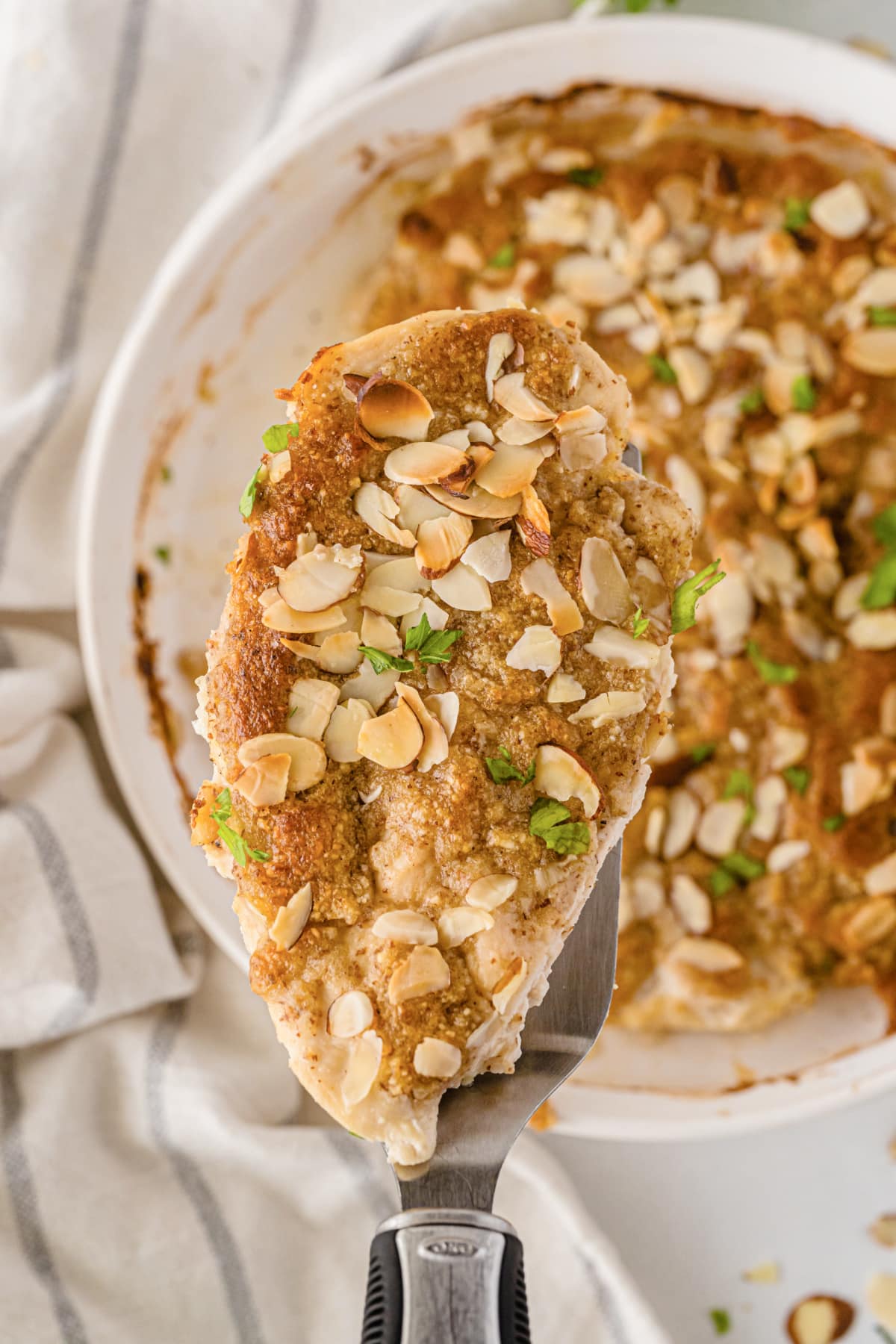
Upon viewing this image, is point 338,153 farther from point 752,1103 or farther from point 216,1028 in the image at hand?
point 752,1103

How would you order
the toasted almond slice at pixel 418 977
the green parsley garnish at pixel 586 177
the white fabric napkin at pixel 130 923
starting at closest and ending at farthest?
the toasted almond slice at pixel 418 977, the white fabric napkin at pixel 130 923, the green parsley garnish at pixel 586 177

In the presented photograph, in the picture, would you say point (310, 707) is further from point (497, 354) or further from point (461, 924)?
point (497, 354)

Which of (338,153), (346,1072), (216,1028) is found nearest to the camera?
(346,1072)

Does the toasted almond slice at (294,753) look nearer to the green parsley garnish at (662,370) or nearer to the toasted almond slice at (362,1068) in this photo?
the toasted almond slice at (362,1068)

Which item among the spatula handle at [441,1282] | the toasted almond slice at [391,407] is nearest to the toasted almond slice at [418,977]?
the spatula handle at [441,1282]

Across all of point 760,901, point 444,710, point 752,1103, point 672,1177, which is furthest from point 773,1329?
point 444,710

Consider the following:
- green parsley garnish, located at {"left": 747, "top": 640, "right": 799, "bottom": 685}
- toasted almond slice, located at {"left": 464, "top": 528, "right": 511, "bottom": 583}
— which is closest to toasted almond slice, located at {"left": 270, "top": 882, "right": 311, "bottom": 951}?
toasted almond slice, located at {"left": 464, "top": 528, "right": 511, "bottom": 583}
